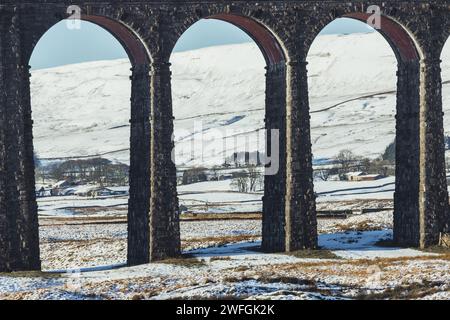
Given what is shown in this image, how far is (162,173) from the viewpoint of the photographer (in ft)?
133

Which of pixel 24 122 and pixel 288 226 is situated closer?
pixel 24 122

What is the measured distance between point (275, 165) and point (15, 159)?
1171 centimetres

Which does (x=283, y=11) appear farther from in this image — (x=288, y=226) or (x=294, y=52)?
(x=288, y=226)

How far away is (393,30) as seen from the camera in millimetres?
44312

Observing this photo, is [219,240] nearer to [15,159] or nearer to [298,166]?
[298,166]

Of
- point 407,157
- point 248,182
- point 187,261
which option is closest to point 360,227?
Answer: point 407,157

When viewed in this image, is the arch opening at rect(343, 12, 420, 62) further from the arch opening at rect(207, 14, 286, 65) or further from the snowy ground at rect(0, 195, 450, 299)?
the snowy ground at rect(0, 195, 450, 299)

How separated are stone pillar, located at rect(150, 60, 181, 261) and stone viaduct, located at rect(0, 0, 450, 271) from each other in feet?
0.14

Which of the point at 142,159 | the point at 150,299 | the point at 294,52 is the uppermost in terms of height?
the point at 294,52

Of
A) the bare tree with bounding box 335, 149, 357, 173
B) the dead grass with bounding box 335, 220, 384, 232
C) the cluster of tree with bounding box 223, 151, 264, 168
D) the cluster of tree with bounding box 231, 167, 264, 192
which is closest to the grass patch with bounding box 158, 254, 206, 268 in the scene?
the dead grass with bounding box 335, 220, 384, 232

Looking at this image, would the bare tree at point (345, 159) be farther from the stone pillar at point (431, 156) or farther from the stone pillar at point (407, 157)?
the stone pillar at point (431, 156)
